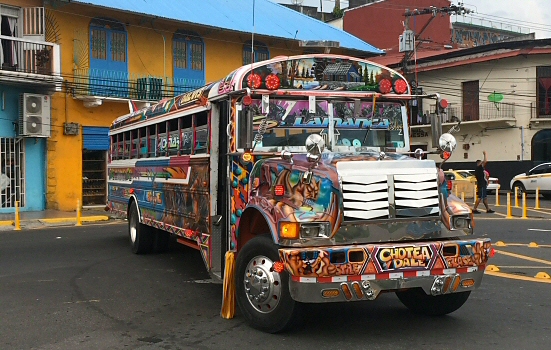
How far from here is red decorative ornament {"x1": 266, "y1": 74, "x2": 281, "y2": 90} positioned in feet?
23.7

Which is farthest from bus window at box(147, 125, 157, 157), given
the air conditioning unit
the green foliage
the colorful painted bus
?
the green foliage

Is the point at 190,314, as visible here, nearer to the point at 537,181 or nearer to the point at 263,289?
the point at 263,289

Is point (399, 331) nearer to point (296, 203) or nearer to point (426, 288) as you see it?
point (426, 288)

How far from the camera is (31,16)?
69.4 ft

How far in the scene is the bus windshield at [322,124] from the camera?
717 cm

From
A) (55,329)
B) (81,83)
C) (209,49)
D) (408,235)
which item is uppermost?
(209,49)

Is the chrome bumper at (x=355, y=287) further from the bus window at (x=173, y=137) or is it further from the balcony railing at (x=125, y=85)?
the balcony railing at (x=125, y=85)

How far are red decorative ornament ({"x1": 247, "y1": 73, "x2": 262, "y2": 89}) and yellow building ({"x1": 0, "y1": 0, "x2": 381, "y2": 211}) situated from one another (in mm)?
15076

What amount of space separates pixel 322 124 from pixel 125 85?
687 inches

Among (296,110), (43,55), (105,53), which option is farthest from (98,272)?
(105,53)

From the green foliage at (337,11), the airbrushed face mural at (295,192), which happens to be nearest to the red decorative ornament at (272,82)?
the airbrushed face mural at (295,192)

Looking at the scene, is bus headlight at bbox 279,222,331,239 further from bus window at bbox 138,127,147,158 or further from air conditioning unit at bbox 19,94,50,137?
air conditioning unit at bbox 19,94,50,137

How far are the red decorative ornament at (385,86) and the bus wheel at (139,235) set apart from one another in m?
5.57

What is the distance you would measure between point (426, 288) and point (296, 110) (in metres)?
2.50
